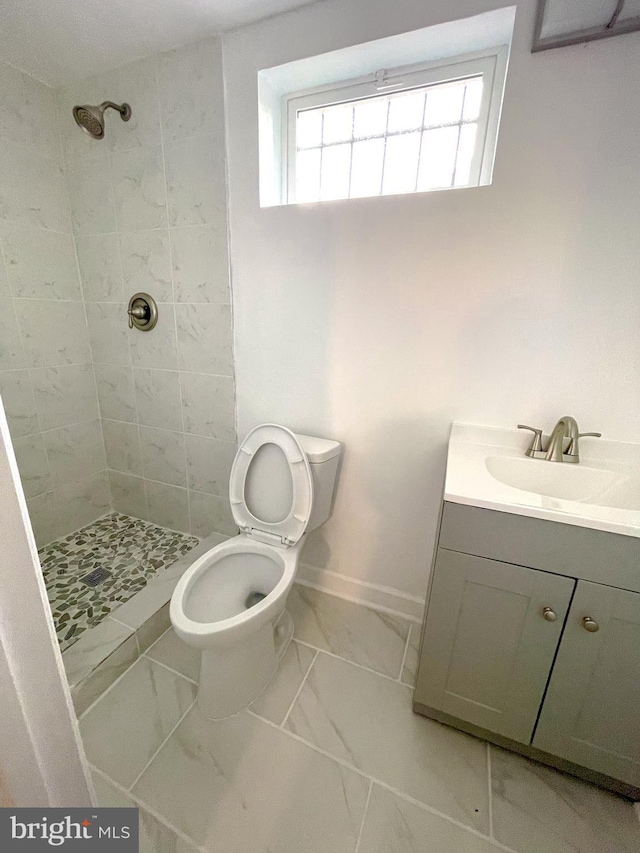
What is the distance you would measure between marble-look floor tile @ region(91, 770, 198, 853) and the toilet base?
0.26m

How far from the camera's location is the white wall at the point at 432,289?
0.98 meters

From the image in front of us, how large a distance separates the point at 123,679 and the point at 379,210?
1901mm

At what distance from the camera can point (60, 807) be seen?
450 mm

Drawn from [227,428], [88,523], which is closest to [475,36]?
[227,428]

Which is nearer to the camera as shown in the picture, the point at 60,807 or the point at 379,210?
the point at 60,807

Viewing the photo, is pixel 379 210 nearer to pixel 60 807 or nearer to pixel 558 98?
pixel 558 98

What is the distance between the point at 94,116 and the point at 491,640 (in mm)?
2310

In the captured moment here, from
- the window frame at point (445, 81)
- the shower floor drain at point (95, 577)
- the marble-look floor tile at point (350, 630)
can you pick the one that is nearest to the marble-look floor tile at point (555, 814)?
the marble-look floor tile at point (350, 630)

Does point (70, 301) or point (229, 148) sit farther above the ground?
point (229, 148)

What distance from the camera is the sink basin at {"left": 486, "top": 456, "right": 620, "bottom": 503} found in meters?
1.08

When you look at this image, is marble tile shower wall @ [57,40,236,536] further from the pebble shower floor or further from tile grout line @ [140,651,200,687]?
tile grout line @ [140,651,200,687]

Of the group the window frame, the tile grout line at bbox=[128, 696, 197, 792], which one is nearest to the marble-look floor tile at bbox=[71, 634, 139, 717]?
the tile grout line at bbox=[128, 696, 197, 792]

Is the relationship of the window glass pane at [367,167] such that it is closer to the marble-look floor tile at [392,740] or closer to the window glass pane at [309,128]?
the window glass pane at [309,128]

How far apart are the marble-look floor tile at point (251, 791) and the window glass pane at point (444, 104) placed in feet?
7.00
